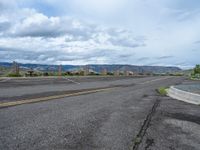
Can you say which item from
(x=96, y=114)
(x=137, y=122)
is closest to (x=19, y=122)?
(x=96, y=114)

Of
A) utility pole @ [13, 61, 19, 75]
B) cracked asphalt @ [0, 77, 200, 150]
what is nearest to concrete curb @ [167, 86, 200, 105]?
cracked asphalt @ [0, 77, 200, 150]

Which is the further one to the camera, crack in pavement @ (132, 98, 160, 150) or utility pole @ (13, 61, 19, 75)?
utility pole @ (13, 61, 19, 75)

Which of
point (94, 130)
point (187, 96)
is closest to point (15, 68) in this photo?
point (187, 96)

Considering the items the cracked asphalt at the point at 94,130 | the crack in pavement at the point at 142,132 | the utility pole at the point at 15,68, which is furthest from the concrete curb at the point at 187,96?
the utility pole at the point at 15,68

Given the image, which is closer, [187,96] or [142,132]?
[142,132]

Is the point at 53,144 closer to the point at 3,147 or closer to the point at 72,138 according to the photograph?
the point at 72,138

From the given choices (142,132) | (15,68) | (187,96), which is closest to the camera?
(142,132)

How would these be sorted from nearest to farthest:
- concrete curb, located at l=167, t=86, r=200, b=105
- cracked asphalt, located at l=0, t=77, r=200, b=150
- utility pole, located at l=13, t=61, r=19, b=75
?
cracked asphalt, located at l=0, t=77, r=200, b=150 < concrete curb, located at l=167, t=86, r=200, b=105 < utility pole, located at l=13, t=61, r=19, b=75

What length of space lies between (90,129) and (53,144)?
3.53 feet

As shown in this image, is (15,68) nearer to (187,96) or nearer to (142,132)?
(187,96)

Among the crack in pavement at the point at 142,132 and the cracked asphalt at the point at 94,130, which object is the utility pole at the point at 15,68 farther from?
the crack in pavement at the point at 142,132

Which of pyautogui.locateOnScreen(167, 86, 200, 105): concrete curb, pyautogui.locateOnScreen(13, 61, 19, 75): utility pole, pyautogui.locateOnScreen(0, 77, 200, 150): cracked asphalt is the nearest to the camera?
pyautogui.locateOnScreen(0, 77, 200, 150): cracked asphalt

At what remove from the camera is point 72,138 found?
→ 3885mm

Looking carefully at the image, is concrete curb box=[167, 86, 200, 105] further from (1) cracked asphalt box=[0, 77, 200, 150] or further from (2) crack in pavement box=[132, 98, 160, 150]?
(2) crack in pavement box=[132, 98, 160, 150]
